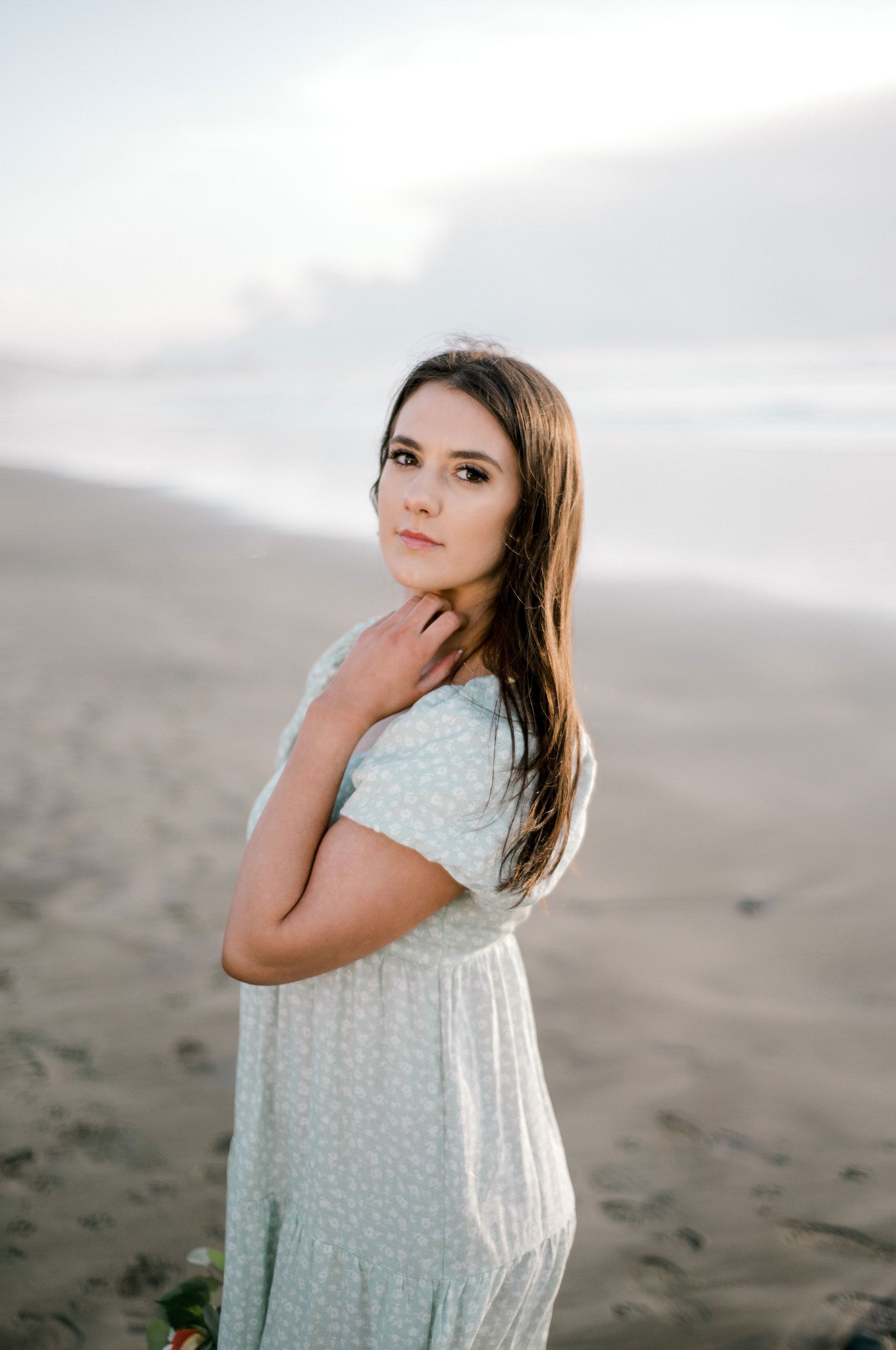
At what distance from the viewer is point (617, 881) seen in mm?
5379

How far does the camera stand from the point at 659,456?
18938 millimetres

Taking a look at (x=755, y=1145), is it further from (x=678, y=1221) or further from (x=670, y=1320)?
(x=670, y=1320)

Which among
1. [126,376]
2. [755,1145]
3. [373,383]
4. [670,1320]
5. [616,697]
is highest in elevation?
[126,376]

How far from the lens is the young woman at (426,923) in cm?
174

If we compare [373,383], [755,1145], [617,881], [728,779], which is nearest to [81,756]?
[617,881]

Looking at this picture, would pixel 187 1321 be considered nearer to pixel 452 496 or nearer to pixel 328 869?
pixel 328 869

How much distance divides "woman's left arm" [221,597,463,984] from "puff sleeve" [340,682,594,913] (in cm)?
4

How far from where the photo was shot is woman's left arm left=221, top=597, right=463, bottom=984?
5.63 ft

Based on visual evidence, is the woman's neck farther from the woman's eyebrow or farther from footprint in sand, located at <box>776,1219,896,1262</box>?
footprint in sand, located at <box>776,1219,896,1262</box>

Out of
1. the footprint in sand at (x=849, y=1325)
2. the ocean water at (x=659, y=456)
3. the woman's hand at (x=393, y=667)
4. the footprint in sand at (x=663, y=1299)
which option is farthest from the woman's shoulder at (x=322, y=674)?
the ocean water at (x=659, y=456)

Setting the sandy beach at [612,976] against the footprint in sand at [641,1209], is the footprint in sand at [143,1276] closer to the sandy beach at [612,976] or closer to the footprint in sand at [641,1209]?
the sandy beach at [612,976]

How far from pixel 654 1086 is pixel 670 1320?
1.04m

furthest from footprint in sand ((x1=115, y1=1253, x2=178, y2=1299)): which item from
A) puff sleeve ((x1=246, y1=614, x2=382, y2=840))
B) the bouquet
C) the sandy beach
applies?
puff sleeve ((x1=246, y1=614, x2=382, y2=840))

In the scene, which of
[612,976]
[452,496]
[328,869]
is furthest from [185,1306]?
[612,976]
